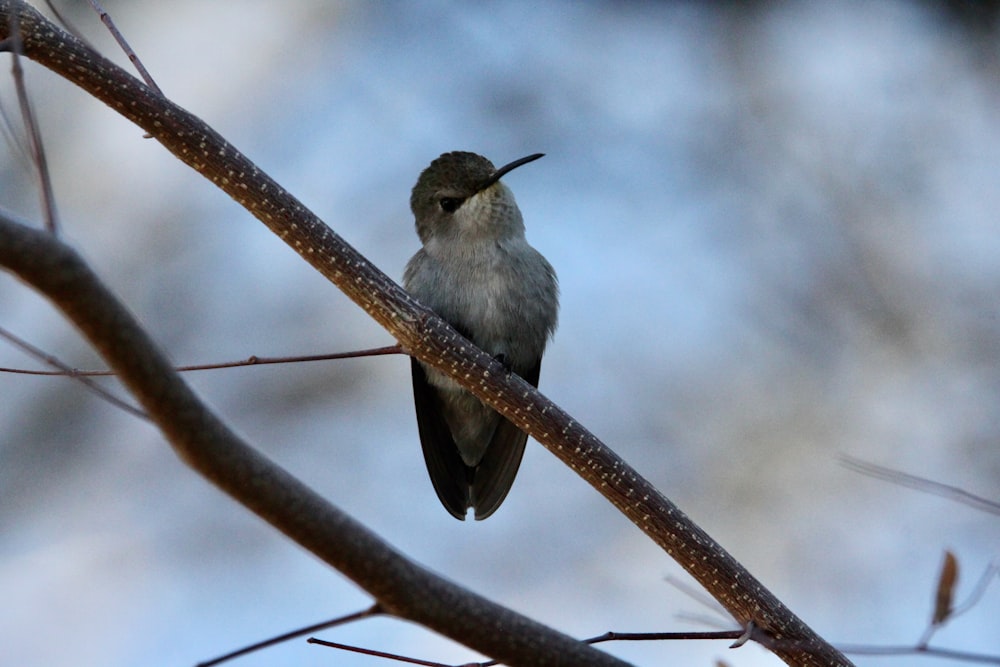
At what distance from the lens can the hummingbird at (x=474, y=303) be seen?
4637 millimetres

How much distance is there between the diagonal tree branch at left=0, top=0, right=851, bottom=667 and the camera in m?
2.80

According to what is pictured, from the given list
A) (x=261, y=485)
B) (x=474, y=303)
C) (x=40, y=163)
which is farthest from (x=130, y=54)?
(x=474, y=303)

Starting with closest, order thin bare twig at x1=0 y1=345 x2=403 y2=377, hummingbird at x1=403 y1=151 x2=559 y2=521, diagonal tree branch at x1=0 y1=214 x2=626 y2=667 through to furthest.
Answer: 1. diagonal tree branch at x1=0 y1=214 x2=626 y2=667
2. thin bare twig at x1=0 y1=345 x2=403 y2=377
3. hummingbird at x1=403 y1=151 x2=559 y2=521

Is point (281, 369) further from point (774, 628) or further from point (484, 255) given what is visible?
point (774, 628)

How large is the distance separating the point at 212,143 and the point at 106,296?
4.86 feet

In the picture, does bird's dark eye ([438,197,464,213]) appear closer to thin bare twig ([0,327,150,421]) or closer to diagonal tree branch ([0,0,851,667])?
diagonal tree branch ([0,0,851,667])

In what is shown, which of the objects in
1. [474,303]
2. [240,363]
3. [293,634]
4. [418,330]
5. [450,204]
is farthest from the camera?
[450,204]

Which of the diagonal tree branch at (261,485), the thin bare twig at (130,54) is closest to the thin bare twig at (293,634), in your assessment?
the diagonal tree branch at (261,485)

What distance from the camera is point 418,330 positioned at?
3197 mm

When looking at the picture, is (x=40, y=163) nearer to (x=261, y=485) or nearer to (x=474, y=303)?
(x=261, y=485)

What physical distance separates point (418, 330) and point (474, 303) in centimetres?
142

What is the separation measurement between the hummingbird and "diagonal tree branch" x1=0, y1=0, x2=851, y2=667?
4.39 feet

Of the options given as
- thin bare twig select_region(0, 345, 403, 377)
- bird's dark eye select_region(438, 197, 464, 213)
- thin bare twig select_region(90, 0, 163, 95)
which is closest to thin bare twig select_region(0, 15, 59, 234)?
thin bare twig select_region(0, 345, 403, 377)

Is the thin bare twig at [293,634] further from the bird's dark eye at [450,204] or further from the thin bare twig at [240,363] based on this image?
the bird's dark eye at [450,204]
